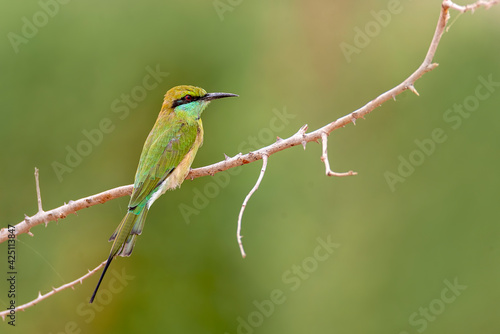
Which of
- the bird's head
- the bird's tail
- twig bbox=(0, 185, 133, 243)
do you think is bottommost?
the bird's tail

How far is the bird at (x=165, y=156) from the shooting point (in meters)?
2.18

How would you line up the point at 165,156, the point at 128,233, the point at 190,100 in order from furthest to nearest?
the point at 190,100 → the point at 165,156 → the point at 128,233

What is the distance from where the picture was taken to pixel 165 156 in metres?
2.57

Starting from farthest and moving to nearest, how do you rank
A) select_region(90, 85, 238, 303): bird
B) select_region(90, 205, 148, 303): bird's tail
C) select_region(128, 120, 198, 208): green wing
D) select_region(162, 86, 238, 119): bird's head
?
select_region(162, 86, 238, 119): bird's head → select_region(128, 120, 198, 208): green wing → select_region(90, 85, 238, 303): bird → select_region(90, 205, 148, 303): bird's tail

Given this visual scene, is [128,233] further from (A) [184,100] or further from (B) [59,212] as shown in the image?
(A) [184,100]

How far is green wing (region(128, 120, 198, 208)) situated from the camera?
2.38 m

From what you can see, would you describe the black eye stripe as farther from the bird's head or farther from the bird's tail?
the bird's tail

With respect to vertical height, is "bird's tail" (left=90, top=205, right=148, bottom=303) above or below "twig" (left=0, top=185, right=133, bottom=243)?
below

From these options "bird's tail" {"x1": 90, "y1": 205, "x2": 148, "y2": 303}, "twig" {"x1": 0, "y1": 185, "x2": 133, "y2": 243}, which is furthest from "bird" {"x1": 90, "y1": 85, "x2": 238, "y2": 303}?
"twig" {"x1": 0, "y1": 185, "x2": 133, "y2": 243}

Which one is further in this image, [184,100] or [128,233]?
[184,100]

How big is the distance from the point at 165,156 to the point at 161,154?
0.07 feet

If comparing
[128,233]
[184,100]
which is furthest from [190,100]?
[128,233]

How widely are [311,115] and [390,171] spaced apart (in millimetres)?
822

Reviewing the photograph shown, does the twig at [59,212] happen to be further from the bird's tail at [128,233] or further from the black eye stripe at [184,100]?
the black eye stripe at [184,100]
